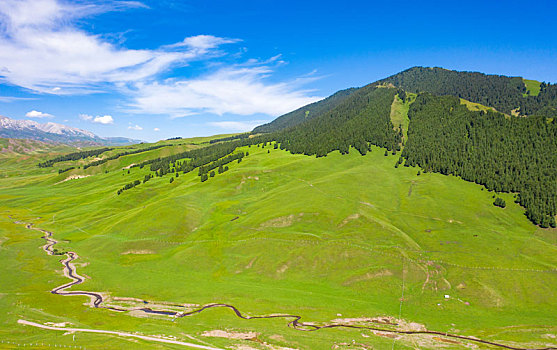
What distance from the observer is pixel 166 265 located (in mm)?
99688

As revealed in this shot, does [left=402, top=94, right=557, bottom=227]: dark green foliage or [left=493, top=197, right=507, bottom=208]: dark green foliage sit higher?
[left=402, top=94, right=557, bottom=227]: dark green foliage

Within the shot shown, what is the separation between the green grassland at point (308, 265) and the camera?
200ft

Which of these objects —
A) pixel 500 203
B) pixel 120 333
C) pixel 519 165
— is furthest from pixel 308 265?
pixel 519 165

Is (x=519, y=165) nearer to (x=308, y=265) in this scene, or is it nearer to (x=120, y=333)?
(x=308, y=265)

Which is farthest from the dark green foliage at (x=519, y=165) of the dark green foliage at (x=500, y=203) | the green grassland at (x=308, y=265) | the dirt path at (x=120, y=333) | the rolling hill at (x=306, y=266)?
the dirt path at (x=120, y=333)

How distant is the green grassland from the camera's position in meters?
61.0

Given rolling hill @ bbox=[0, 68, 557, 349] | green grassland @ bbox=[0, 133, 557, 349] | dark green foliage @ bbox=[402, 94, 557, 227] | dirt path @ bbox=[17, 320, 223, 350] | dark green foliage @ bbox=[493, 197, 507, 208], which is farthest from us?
dark green foliage @ bbox=[493, 197, 507, 208]

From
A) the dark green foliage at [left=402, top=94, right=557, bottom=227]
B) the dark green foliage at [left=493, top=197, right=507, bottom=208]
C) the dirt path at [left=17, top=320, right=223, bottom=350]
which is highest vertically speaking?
the dark green foliage at [left=402, top=94, right=557, bottom=227]

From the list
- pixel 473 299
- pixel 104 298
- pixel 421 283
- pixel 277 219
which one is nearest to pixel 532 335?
pixel 473 299

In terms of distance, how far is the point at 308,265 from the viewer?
93125 millimetres

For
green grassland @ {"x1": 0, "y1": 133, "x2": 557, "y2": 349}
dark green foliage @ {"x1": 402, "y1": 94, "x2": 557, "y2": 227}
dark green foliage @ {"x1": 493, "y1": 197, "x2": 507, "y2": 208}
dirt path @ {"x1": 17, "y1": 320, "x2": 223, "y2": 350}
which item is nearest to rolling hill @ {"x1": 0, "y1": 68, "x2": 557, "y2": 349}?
dirt path @ {"x1": 17, "y1": 320, "x2": 223, "y2": 350}

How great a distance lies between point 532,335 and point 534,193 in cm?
11443

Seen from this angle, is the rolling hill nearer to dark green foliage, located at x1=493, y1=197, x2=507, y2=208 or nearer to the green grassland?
the green grassland

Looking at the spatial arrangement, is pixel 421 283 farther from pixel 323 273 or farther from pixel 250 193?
pixel 250 193
